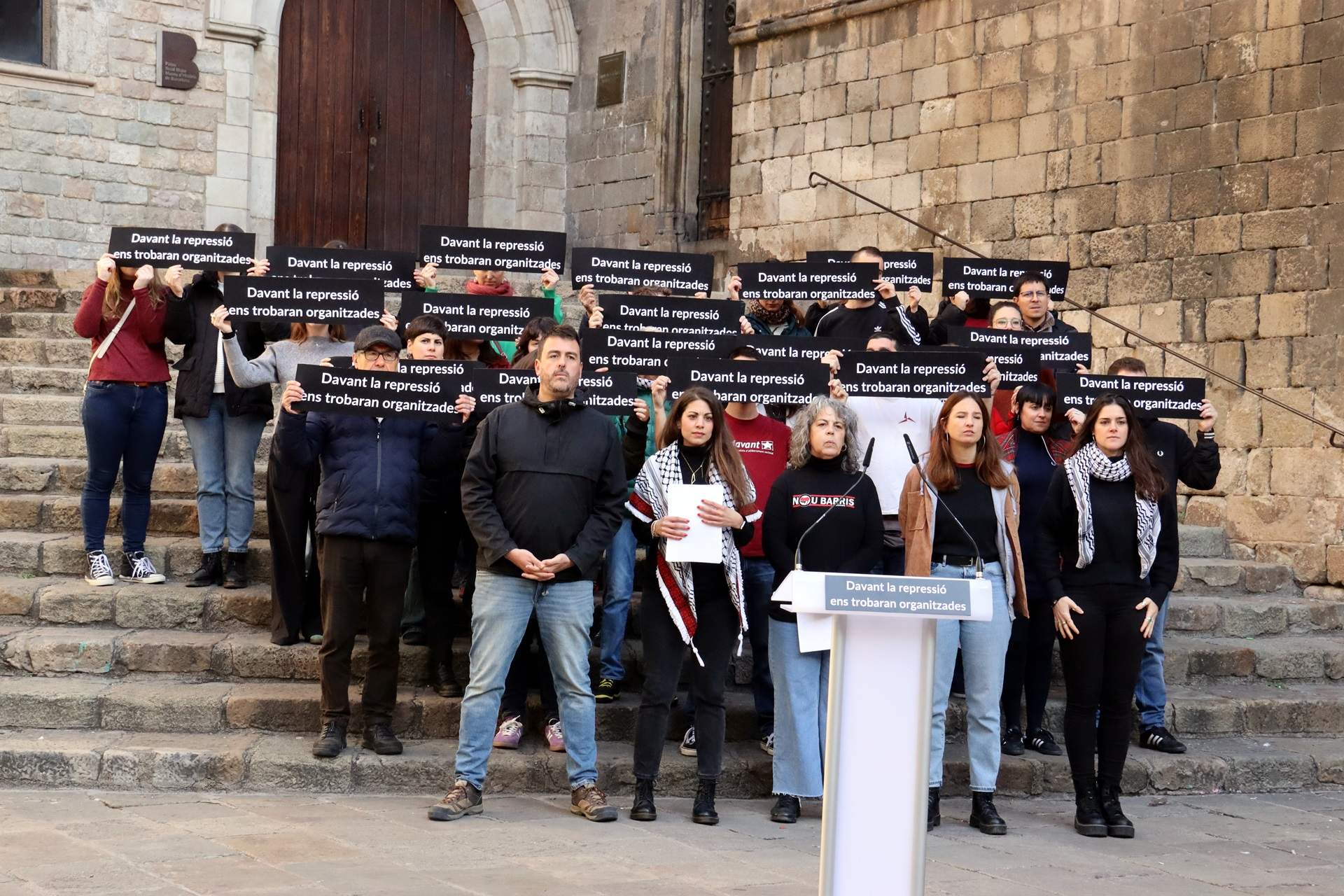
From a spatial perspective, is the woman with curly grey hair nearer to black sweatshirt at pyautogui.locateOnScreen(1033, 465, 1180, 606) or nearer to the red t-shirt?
the red t-shirt

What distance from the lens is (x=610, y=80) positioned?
17.1 metres

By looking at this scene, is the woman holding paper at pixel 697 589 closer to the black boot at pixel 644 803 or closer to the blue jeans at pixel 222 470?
the black boot at pixel 644 803

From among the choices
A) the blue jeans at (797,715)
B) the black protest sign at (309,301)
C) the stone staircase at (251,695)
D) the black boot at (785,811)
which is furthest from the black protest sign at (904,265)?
the black boot at (785,811)

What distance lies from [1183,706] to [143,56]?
10979mm

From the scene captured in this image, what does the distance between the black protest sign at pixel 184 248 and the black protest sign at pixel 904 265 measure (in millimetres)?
3095

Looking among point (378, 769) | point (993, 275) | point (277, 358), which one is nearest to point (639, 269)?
point (993, 275)

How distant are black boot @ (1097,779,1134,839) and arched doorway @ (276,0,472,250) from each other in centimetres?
1147

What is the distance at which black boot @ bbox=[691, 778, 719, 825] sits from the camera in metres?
6.58

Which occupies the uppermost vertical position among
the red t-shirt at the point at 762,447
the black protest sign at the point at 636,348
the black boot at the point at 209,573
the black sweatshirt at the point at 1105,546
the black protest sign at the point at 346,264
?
the black protest sign at the point at 346,264

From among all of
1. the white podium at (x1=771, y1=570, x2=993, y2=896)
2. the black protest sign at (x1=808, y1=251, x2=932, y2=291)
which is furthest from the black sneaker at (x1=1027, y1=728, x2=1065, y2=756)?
the white podium at (x1=771, y1=570, x2=993, y2=896)

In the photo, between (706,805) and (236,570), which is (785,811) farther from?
(236,570)

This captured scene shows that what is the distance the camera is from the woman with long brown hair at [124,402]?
26.5 feet

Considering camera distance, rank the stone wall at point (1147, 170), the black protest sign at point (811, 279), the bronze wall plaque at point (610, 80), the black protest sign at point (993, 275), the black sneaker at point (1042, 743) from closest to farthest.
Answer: the black sneaker at point (1042, 743) < the black protest sign at point (811, 279) < the black protest sign at point (993, 275) < the stone wall at point (1147, 170) < the bronze wall plaque at point (610, 80)

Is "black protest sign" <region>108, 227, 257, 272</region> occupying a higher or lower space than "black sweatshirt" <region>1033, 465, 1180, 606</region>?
higher
